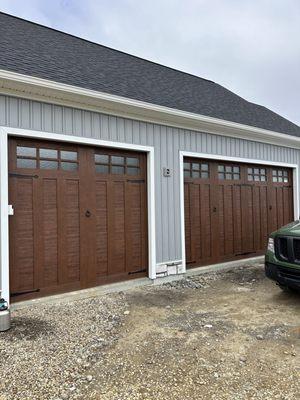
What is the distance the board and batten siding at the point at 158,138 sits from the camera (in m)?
4.43

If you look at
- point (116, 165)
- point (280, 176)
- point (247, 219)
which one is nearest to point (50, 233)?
point (116, 165)

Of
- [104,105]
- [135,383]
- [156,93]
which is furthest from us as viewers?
[156,93]

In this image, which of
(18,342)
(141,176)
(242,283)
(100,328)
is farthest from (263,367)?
(141,176)

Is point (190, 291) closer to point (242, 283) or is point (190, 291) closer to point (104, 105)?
point (242, 283)

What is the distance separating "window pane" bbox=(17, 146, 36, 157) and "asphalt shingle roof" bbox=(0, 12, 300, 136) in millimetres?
1021

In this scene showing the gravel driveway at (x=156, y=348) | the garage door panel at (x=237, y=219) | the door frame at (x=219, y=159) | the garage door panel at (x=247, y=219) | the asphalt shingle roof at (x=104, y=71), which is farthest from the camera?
the garage door panel at (x=247, y=219)

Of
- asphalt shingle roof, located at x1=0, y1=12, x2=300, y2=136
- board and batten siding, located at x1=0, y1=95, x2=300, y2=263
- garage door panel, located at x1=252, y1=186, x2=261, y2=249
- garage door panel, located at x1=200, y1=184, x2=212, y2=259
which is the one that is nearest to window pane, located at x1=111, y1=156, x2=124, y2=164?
board and batten siding, located at x1=0, y1=95, x2=300, y2=263

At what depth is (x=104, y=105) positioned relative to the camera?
507 centimetres

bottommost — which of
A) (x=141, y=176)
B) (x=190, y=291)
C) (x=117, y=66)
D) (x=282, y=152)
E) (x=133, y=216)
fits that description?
(x=190, y=291)

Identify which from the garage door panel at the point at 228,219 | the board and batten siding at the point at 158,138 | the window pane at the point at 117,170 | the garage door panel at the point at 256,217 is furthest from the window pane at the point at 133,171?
the garage door panel at the point at 256,217

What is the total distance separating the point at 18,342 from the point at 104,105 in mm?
3528

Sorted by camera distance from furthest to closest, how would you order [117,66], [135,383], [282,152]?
[282,152], [117,66], [135,383]

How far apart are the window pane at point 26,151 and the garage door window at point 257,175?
16.8ft

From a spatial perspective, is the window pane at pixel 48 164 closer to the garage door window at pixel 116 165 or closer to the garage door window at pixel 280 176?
the garage door window at pixel 116 165
